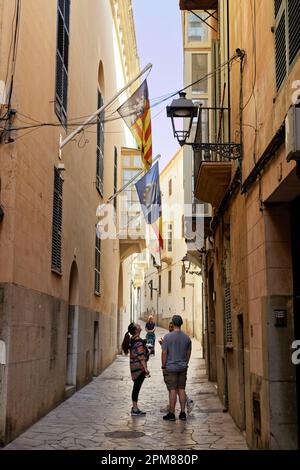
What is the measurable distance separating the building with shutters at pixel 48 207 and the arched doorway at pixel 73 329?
0.08 ft

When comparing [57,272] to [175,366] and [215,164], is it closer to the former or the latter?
[175,366]

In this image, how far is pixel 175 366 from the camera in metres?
10.8

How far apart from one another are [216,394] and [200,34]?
10.7 metres

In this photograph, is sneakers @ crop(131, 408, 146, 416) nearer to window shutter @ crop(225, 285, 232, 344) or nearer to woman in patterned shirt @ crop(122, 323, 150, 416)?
woman in patterned shirt @ crop(122, 323, 150, 416)

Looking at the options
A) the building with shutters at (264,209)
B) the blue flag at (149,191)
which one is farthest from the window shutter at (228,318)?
the blue flag at (149,191)

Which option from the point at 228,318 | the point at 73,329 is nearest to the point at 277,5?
the point at 228,318

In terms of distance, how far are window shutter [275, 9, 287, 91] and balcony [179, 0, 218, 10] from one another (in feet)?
26.4

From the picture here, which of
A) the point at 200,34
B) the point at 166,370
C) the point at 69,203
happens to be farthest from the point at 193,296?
the point at 166,370

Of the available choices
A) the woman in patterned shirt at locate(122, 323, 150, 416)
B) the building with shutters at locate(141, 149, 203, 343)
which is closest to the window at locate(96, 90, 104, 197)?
the woman in patterned shirt at locate(122, 323, 150, 416)

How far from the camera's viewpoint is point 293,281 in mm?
7156

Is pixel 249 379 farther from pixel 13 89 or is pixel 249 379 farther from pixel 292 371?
pixel 13 89

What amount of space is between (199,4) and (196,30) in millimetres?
4685

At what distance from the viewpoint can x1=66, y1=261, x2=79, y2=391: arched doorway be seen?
49.1 feet

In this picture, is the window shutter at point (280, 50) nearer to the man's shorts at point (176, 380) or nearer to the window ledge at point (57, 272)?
the man's shorts at point (176, 380)
